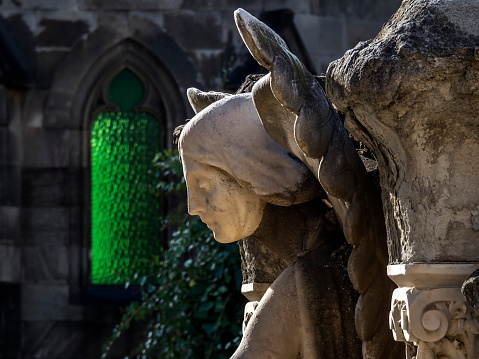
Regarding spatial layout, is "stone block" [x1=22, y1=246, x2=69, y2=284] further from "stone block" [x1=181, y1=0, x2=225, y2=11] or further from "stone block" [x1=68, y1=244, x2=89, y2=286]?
"stone block" [x1=181, y1=0, x2=225, y2=11]

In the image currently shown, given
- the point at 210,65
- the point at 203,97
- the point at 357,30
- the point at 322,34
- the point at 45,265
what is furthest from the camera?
the point at 357,30

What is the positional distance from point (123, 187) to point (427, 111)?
24.2ft

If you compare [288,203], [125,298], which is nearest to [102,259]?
[125,298]

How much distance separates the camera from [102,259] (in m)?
8.80

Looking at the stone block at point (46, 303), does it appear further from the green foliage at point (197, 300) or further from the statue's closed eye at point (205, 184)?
the statue's closed eye at point (205, 184)

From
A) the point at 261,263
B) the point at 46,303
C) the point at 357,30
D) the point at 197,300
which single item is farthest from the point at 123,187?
the point at 261,263

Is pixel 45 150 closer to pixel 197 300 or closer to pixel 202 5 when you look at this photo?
pixel 202 5

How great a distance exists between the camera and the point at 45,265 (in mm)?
8695

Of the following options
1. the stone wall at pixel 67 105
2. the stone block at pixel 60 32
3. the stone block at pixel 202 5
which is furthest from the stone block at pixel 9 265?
the stone block at pixel 202 5

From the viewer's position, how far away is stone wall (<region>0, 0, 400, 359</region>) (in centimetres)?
862

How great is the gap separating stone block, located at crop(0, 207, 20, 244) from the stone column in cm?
740

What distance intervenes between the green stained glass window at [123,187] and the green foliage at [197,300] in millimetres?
2928

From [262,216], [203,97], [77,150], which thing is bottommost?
[262,216]

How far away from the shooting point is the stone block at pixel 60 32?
28.6ft
